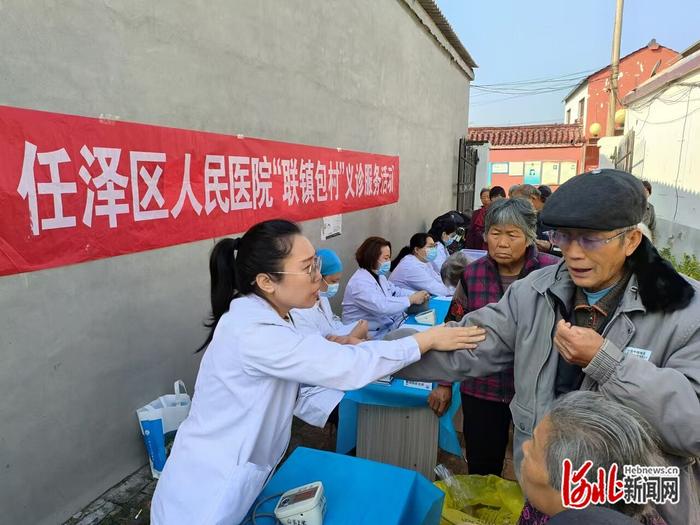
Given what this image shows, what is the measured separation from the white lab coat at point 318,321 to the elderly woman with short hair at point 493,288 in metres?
0.92

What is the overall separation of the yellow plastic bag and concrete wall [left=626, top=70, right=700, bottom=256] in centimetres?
542

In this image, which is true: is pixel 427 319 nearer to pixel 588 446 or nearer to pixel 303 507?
pixel 303 507

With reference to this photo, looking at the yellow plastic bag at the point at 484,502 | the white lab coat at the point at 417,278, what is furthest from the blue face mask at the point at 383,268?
the yellow plastic bag at the point at 484,502

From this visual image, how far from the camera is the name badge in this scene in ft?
3.88

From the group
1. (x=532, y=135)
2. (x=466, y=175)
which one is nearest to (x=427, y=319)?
(x=466, y=175)

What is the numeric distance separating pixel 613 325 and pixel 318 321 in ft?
6.78

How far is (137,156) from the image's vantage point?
8.15 ft

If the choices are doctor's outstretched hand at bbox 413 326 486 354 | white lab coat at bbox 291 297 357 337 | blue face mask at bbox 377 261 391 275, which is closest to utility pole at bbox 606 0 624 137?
blue face mask at bbox 377 261 391 275

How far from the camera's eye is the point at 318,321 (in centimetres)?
310

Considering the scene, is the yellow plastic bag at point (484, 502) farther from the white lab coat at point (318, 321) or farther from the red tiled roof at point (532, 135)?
the red tiled roof at point (532, 135)

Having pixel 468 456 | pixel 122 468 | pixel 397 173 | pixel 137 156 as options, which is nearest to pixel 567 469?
pixel 468 456

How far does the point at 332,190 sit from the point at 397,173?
2422 mm

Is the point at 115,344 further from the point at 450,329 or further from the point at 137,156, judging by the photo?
the point at 450,329

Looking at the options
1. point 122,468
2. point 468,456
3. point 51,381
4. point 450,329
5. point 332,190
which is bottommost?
point 122,468
